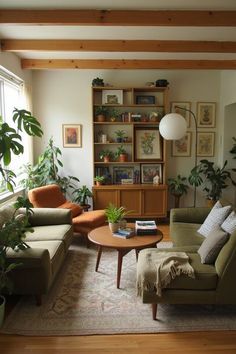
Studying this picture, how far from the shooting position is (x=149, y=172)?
5219mm

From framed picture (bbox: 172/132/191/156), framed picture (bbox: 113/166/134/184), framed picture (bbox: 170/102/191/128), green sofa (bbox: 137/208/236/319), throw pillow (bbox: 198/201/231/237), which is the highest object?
framed picture (bbox: 170/102/191/128)

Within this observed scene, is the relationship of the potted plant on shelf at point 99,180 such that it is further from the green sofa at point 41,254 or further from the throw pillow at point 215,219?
the throw pillow at point 215,219

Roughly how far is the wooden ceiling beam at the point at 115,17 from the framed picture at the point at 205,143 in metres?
2.64

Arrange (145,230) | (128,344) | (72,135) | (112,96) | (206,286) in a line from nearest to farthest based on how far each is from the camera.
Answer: (128,344) < (206,286) < (145,230) < (112,96) < (72,135)

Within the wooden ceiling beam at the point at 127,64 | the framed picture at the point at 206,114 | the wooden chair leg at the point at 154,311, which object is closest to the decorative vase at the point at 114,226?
the wooden chair leg at the point at 154,311

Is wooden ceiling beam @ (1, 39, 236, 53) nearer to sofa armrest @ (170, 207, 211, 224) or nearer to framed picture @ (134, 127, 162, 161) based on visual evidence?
framed picture @ (134, 127, 162, 161)

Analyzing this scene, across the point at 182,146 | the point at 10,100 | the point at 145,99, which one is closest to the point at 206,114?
the point at 182,146

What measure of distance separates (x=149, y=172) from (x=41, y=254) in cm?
319

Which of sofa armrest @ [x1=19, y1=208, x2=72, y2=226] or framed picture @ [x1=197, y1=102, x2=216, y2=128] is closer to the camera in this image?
sofa armrest @ [x1=19, y1=208, x2=72, y2=226]

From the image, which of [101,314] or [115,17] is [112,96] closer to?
[115,17]

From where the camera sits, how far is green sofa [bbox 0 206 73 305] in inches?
93.0

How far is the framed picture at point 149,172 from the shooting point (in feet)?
17.1

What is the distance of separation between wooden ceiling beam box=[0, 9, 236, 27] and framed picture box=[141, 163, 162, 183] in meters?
2.71

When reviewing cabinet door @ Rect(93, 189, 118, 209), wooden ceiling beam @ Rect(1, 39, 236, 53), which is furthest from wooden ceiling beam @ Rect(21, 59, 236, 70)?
cabinet door @ Rect(93, 189, 118, 209)
